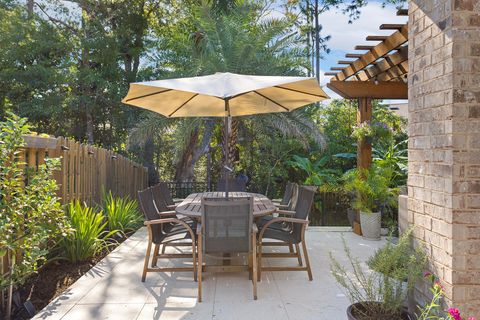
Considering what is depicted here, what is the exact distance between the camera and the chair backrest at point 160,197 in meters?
4.71

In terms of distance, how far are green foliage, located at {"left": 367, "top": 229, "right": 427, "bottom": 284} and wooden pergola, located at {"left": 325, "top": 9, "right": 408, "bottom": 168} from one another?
138 inches

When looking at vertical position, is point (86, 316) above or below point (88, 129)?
below

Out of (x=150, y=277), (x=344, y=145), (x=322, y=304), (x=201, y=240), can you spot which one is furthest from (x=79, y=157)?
(x=344, y=145)

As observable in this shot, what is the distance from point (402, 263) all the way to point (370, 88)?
4.39 metres

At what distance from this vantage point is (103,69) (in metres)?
12.3

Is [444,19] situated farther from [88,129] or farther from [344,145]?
[88,129]

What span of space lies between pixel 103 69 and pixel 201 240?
1045cm

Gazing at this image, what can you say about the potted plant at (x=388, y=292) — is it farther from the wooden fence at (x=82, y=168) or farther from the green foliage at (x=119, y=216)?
the green foliage at (x=119, y=216)

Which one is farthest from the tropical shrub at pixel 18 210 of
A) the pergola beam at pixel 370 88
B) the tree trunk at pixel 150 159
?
the tree trunk at pixel 150 159

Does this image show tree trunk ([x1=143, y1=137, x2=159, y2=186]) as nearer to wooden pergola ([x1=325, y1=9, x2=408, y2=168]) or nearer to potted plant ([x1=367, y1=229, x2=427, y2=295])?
wooden pergola ([x1=325, y1=9, x2=408, y2=168])

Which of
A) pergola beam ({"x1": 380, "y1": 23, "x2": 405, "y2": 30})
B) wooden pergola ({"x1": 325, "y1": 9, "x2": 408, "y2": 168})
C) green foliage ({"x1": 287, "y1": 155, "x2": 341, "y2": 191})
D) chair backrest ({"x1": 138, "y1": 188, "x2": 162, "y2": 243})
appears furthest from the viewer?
green foliage ({"x1": 287, "y1": 155, "x2": 341, "y2": 191})

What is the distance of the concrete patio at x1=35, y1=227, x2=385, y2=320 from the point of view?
10.1ft

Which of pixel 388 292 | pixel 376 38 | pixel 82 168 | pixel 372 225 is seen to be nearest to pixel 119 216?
pixel 82 168

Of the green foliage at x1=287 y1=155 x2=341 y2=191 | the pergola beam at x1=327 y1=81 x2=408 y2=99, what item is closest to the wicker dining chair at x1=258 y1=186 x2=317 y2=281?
the pergola beam at x1=327 y1=81 x2=408 y2=99
